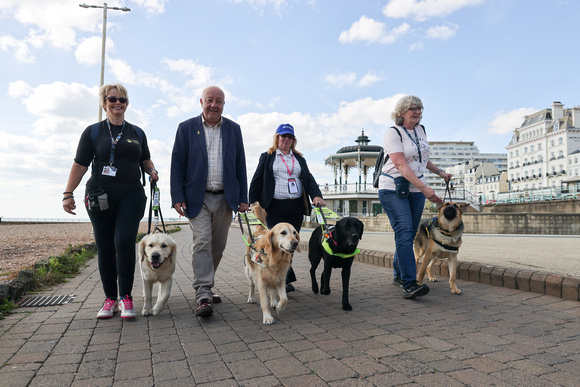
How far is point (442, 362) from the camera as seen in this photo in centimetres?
264

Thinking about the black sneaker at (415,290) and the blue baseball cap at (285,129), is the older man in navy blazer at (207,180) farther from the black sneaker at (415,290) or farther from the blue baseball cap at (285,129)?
the black sneaker at (415,290)

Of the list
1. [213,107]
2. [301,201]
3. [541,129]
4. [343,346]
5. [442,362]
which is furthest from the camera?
[541,129]

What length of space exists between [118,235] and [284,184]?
2103 mm

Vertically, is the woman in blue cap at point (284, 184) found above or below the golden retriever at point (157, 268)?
above

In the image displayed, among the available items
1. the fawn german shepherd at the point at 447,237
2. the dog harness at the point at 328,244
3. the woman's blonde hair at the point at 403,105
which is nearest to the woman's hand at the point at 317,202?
the dog harness at the point at 328,244

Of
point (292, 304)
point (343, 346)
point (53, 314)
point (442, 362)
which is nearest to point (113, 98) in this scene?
point (53, 314)

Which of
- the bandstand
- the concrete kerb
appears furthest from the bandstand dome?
the concrete kerb

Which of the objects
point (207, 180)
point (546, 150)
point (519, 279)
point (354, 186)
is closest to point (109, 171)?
point (207, 180)

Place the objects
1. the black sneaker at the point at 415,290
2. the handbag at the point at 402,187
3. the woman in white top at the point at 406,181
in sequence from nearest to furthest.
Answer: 1. the black sneaker at the point at 415,290
2. the woman in white top at the point at 406,181
3. the handbag at the point at 402,187

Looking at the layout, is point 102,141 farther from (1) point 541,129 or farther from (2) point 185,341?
(1) point 541,129

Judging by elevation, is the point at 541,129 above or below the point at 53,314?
above

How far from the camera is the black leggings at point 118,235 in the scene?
3.95m

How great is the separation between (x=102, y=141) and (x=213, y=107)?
1214 millimetres

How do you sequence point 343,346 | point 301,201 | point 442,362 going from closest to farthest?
point 442,362 → point 343,346 → point 301,201
